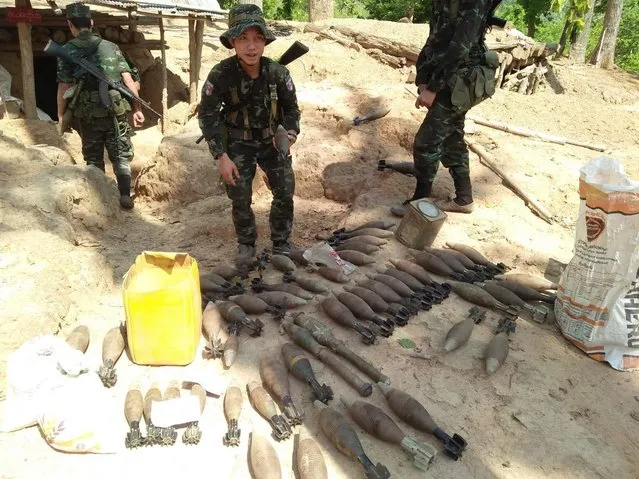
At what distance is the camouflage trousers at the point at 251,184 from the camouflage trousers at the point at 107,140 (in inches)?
92.5

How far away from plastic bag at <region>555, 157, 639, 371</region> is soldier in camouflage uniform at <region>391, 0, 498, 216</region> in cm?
151

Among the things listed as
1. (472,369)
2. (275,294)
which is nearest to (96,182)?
(275,294)

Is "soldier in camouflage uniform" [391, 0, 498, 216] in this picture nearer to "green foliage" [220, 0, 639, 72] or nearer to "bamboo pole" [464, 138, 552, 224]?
"bamboo pole" [464, 138, 552, 224]

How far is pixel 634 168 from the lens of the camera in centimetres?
620

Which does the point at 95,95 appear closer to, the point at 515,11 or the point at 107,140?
the point at 107,140

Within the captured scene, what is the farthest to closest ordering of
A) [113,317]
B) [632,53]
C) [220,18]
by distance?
[632,53]
[220,18]
[113,317]

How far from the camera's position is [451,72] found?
13.3 feet

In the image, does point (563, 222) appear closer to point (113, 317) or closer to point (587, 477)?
point (587, 477)

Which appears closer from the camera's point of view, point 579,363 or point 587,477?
point 587,477

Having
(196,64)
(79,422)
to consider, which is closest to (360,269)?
(79,422)

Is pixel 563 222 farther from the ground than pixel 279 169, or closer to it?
closer to it

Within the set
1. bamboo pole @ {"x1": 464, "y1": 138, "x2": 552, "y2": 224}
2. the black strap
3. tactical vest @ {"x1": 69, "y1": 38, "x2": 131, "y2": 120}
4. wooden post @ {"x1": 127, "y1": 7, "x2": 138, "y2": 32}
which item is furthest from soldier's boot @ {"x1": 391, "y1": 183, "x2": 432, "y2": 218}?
wooden post @ {"x1": 127, "y1": 7, "x2": 138, "y2": 32}

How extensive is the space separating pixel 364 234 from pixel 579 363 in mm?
2143

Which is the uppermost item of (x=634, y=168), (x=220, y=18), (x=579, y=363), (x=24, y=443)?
(x=220, y=18)
